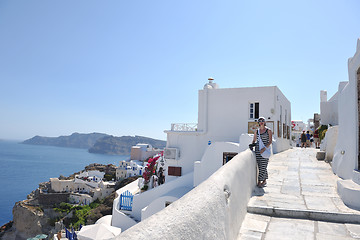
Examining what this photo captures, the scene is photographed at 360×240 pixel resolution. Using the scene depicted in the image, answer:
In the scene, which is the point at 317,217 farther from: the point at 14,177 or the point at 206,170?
the point at 14,177

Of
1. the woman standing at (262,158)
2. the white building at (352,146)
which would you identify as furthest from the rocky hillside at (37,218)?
the white building at (352,146)

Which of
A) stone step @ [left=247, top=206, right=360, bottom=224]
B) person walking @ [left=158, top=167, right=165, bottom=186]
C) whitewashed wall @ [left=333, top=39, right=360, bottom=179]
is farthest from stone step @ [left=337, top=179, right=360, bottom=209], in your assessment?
person walking @ [left=158, top=167, right=165, bottom=186]

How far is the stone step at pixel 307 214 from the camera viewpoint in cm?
298

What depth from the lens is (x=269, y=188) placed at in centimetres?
448

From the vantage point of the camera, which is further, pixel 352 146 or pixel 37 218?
pixel 37 218

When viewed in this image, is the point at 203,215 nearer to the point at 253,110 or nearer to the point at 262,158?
the point at 262,158

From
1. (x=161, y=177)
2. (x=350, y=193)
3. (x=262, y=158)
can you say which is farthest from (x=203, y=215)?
(x=161, y=177)

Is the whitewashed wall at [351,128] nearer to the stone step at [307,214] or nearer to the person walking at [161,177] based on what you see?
the stone step at [307,214]

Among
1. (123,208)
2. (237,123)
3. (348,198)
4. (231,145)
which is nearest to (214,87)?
(237,123)

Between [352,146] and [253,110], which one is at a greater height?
[253,110]

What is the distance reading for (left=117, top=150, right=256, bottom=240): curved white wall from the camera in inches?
49.9

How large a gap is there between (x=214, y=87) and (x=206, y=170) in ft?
24.1

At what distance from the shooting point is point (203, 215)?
5.59 ft

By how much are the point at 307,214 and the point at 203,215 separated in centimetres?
216
